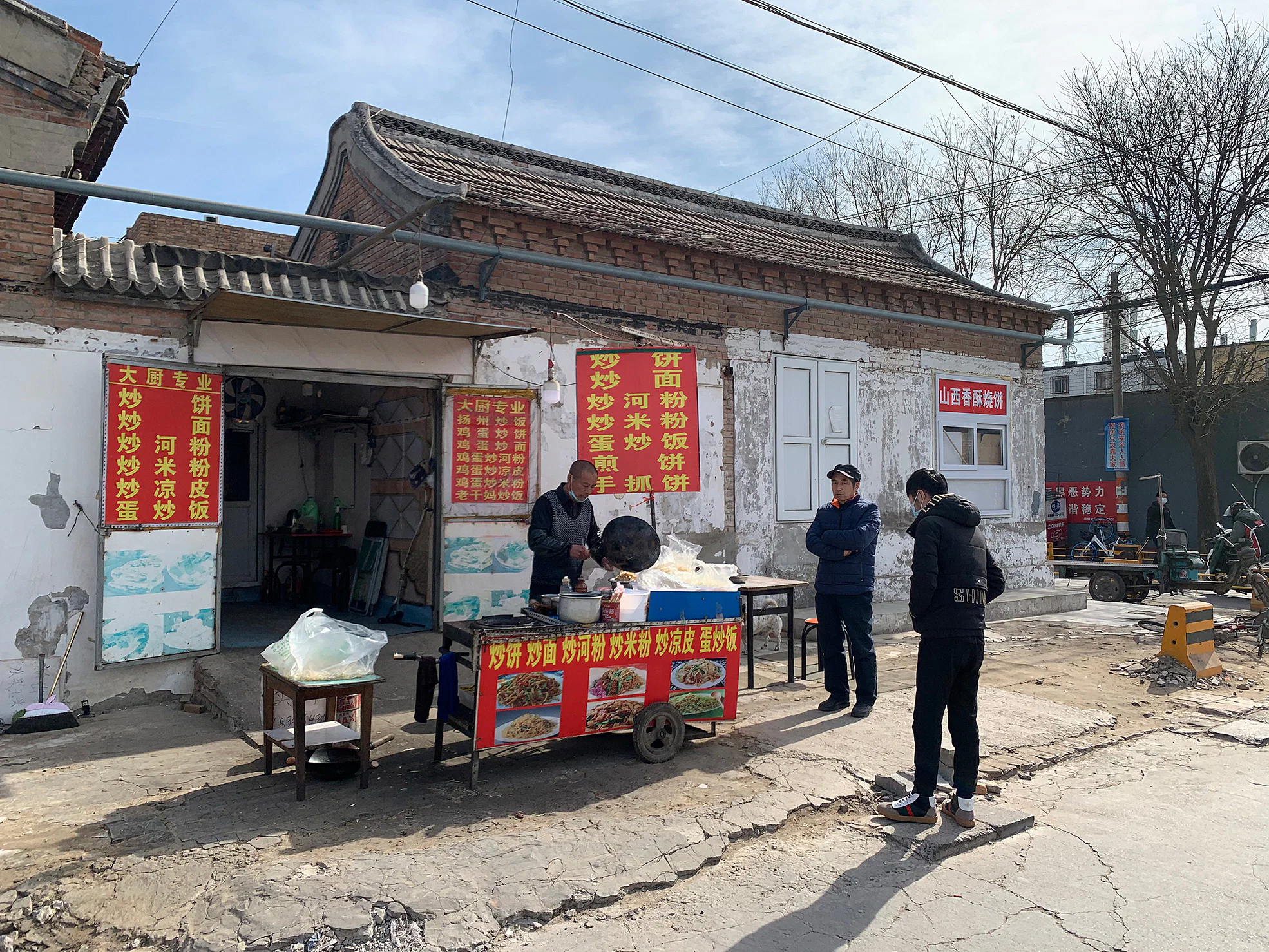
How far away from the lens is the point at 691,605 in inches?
230

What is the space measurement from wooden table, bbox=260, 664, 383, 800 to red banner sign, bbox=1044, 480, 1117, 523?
71.7 feet

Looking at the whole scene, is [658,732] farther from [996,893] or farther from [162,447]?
[162,447]

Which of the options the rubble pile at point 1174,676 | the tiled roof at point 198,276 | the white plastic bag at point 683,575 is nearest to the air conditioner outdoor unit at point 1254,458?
the rubble pile at point 1174,676

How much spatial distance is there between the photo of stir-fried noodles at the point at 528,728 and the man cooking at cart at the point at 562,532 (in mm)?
1507

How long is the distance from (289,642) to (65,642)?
2718 millimetres

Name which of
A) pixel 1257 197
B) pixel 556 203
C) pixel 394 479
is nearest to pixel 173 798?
pixel 394 479

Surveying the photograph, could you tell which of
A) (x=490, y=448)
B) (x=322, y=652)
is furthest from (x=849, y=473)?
(x=322, y=652)

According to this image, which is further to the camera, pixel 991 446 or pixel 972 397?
pixel 991 446

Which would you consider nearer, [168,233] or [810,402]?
[810,402]

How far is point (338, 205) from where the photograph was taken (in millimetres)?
10797

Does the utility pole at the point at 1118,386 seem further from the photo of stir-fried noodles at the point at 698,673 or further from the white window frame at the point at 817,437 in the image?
the photo of stir-fried noodles at the point at 698,673

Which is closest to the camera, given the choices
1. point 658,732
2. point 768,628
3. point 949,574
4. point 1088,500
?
point 949,574

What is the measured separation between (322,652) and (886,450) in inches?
348

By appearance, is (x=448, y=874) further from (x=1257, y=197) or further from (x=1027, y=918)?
(x=1257, y=197)
